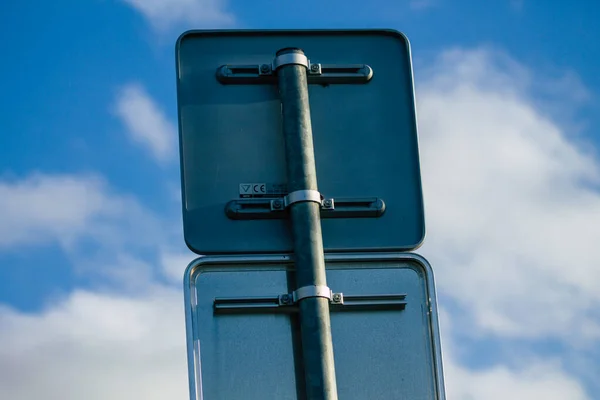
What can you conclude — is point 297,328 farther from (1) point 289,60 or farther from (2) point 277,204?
(1) point 289,60

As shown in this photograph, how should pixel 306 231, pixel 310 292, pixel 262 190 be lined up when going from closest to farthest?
pixel 310 292
pixel 306 231
pixel 262 190

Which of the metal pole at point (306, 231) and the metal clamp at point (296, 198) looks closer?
the metal pole at point (306, 231)

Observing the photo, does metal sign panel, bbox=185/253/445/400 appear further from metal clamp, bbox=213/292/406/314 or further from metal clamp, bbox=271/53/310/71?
→ metal clamp, bbox=271/53/310/71

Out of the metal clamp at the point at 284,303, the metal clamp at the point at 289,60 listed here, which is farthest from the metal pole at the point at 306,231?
the metal clamp at the point at 284,303

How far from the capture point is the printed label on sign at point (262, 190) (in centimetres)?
433

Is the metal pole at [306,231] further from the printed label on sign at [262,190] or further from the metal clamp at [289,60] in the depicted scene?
the printed label on sign at [262,190]

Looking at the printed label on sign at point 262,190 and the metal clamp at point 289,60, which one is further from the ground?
the metal clamp at point 289,60

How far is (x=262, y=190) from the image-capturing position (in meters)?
4.34

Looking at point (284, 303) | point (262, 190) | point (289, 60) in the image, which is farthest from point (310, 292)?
point (289, 60)

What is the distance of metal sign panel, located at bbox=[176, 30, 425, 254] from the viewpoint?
4.31 meters

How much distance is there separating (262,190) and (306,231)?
34cm

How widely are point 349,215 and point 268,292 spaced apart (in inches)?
15.9

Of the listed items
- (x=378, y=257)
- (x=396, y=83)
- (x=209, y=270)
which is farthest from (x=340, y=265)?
(x=396, y=83)

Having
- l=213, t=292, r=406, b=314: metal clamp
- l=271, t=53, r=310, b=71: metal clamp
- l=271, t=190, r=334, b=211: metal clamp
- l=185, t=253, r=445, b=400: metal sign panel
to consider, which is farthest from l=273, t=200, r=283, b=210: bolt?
l=271, t=53, r=310, b=71: metal clamp
